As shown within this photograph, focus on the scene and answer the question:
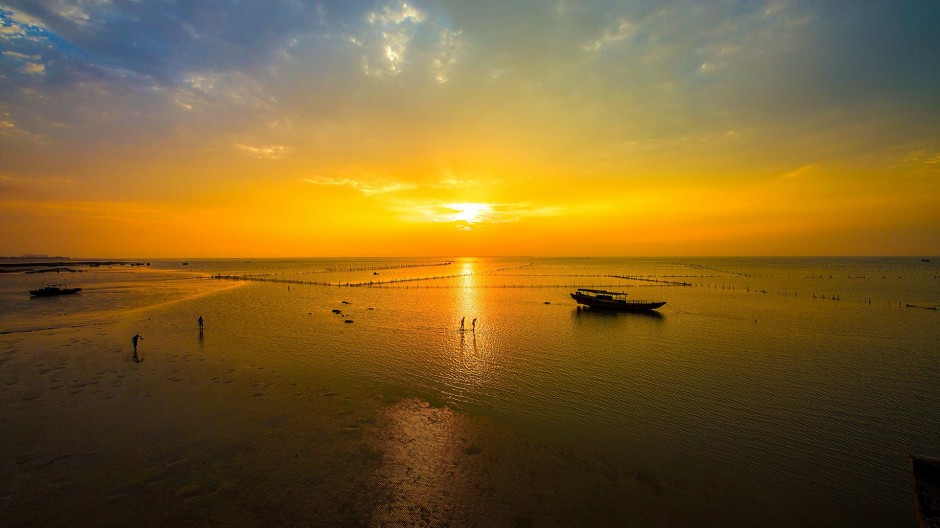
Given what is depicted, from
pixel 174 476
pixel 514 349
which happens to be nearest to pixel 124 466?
pixel 174 476

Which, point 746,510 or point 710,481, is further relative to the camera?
point 710,481

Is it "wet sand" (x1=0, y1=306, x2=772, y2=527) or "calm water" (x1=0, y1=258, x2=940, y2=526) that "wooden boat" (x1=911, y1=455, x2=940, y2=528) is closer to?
"calm water" (x1=0, y1=258, x2=940, y2=526)

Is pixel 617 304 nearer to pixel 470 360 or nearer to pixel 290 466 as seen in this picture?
pixel 470 360

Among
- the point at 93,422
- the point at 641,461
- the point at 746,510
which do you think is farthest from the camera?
the point at 93,422

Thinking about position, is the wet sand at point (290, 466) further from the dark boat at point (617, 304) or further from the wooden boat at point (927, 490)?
the dark boat at point (617, 304)

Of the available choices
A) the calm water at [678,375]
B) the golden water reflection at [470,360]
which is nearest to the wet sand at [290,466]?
the calm water at [678,375]

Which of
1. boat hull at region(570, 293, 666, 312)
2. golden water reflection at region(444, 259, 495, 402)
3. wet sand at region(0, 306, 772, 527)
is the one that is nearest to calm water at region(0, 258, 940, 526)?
golden water reflection at region(444, 259, 495, 402)

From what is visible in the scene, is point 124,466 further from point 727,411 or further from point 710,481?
point 727,411

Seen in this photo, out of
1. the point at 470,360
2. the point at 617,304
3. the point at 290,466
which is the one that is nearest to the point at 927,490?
the point at 290,466
